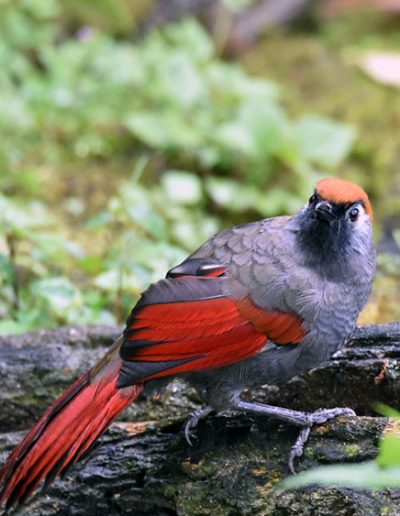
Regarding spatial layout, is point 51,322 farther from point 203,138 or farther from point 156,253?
point 203,138

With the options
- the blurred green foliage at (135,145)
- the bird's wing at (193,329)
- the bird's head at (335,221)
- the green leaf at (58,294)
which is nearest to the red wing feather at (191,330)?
the bird's wing at (193,329)

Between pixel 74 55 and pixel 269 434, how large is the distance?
14.5ft

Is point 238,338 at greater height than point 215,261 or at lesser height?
lesser

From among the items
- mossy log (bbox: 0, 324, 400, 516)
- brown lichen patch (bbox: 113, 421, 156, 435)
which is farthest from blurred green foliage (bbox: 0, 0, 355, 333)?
brown lichen patch (bbox: 113, 421, 156, 435)

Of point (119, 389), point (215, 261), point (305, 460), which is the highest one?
point (215, 261)

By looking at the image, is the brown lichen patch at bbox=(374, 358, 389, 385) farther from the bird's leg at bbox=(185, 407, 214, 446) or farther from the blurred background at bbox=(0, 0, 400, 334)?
the blurred background at bbox=(0, 0, 400, 334)

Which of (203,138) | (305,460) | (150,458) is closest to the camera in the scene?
(305,460)

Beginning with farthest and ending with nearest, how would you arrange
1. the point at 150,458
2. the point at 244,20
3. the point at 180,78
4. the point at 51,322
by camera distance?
1. the point at 244,20
2. the point at 180,78
3. the point at 51,322
4. the point at 150,458

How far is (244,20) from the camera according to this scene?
761 centimetres

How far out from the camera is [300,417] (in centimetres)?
258

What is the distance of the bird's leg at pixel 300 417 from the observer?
8.19 feet

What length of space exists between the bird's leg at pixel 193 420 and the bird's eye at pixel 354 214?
2.53 ft

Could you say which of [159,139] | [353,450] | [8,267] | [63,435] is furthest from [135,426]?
[159,139]

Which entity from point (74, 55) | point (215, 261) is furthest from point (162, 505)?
point (74, 55)
